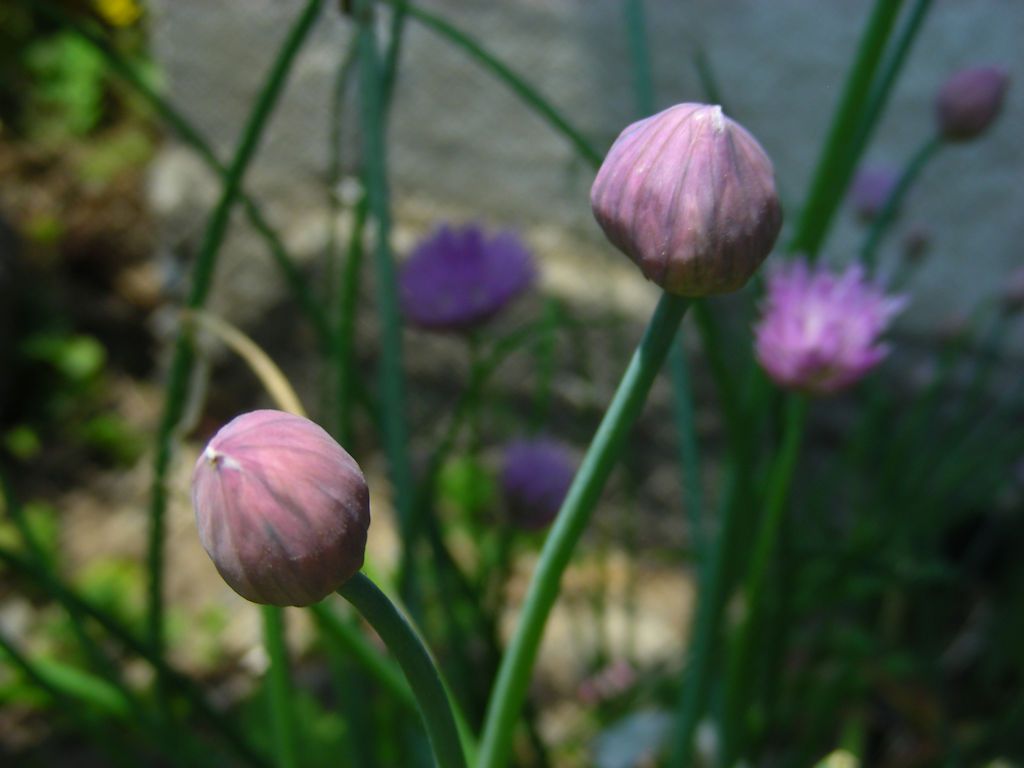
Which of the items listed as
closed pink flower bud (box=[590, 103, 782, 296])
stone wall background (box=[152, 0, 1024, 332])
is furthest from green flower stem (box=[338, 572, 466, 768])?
stone wall background (box=[152, 0, 1024, 332])

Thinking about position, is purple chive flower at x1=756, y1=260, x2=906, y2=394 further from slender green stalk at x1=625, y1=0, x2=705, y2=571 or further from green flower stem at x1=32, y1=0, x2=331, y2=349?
green flower stem at x1=32, y1=0, x2=331, y2=349

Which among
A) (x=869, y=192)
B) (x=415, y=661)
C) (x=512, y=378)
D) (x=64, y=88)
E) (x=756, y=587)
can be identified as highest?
(x=64, y=88)

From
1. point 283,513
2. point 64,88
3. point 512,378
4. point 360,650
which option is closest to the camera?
point 283,513

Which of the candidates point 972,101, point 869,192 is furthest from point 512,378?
point 972,101

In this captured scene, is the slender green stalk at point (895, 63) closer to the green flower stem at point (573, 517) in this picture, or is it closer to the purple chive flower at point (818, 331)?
the purple chive flower at point (818, 331)

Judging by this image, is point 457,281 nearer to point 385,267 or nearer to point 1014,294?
point 385,267

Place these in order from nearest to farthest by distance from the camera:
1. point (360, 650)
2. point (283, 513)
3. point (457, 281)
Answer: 1. point (283, 513)
2. point (360, 650)
3. point (457, 281)
